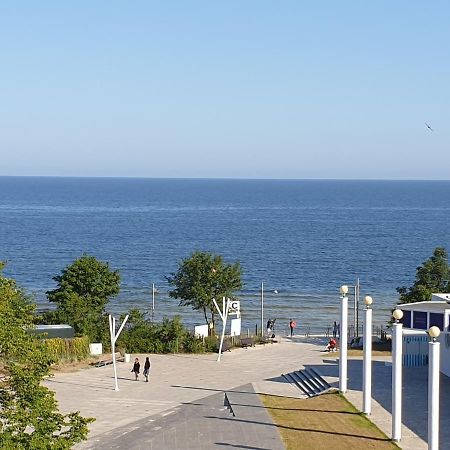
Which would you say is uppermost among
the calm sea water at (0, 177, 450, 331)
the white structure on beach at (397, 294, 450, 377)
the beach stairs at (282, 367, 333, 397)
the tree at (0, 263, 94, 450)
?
the tree at (0, 263, 94, 450)

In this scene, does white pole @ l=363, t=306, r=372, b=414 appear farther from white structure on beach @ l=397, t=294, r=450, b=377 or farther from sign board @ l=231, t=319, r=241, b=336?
sign board @ l=231, t=319, r=241, b=336

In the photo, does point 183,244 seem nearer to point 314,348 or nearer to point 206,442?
point 314,348

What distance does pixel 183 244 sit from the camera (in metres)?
123

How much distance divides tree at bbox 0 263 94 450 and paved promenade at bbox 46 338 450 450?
7.91m

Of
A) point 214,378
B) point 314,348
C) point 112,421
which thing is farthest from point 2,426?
point 314,348

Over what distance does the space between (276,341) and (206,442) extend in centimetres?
2141

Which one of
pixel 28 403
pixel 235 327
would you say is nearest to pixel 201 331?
pixel 235 327

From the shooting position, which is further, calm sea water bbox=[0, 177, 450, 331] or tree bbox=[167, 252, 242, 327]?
calm sea water bbox=[0, 177, 450, 331]

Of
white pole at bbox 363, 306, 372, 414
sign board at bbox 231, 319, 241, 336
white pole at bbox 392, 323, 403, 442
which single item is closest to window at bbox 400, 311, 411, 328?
white pole at bbox 363, 306, 372, 414

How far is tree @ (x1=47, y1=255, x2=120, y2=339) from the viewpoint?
45.5 meters

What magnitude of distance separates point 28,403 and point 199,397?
1588 cm

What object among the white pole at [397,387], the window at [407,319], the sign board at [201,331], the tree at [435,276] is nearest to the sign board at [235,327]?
the sign board at [201,331]

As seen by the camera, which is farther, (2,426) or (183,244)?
(183,244)

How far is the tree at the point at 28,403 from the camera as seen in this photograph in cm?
1859
